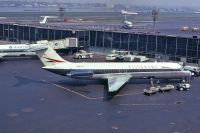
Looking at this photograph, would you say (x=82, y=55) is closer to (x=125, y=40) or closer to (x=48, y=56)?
(x=125, y=40)

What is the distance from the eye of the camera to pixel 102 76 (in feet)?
261

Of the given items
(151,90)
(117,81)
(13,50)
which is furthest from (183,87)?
(13,50)

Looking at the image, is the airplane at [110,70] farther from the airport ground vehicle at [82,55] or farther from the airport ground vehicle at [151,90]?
the airport ground vehicle at [82,55]

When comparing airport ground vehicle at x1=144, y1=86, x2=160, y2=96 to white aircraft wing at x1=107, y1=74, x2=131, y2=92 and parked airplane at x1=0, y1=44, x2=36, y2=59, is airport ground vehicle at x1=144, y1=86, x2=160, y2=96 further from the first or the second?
parked airplane at x1=0, y1=44, x2=36, y2=59

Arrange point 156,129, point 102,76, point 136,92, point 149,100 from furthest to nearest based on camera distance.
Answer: point 102,76 → point 136,92 → point 149,100 → point 156,129

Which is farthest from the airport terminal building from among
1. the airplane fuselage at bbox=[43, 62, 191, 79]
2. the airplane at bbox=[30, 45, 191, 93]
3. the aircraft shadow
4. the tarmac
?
the aircraft shadow

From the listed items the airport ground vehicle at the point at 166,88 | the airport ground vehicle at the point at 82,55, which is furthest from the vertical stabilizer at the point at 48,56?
the airport ground vehicle at the point at 82,55

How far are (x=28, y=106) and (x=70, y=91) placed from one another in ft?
41.6

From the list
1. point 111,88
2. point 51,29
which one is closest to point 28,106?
point 111,88

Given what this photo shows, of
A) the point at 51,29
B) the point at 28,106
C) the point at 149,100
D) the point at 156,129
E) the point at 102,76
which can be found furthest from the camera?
the point at 51,29

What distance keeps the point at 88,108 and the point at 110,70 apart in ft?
56.3

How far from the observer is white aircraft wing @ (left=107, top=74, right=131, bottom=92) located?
7206 cm

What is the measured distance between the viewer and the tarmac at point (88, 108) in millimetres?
54500

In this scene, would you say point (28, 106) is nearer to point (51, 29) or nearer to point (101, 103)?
point (101, 103)
